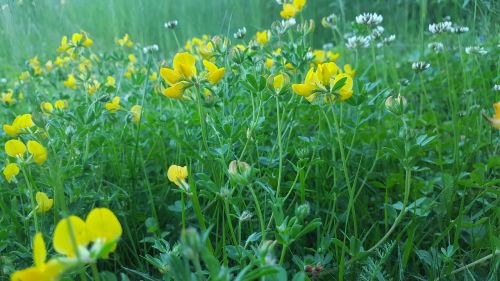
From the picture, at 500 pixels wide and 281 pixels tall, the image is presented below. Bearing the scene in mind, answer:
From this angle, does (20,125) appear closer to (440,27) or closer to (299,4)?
(299,4)

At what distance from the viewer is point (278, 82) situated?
129cm

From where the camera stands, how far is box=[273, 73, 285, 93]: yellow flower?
4.20ft

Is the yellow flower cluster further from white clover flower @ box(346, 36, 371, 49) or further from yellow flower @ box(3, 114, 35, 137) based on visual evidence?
white clover flower @ box(346, 36, 371, 49)

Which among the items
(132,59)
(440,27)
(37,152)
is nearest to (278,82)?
(37,152)

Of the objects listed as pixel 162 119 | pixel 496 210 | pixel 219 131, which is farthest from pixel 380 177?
pixel 162 119

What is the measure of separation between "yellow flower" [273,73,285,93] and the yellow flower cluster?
27.1 inches

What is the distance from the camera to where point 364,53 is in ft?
14.3

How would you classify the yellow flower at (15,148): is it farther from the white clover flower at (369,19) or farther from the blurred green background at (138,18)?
the white clover flower at (369,19)

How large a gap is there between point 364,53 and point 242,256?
357cm

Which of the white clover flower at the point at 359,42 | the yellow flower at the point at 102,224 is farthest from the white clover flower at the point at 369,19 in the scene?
the yellow flower at the point at 102,224

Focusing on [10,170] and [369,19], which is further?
[369,19]

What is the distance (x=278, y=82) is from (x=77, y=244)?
2.38 ft

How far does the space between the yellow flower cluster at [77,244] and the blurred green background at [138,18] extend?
98 cm

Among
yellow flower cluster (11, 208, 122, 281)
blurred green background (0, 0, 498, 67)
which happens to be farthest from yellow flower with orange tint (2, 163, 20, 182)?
yellow flower cluster (11, 208, 122, 281)
